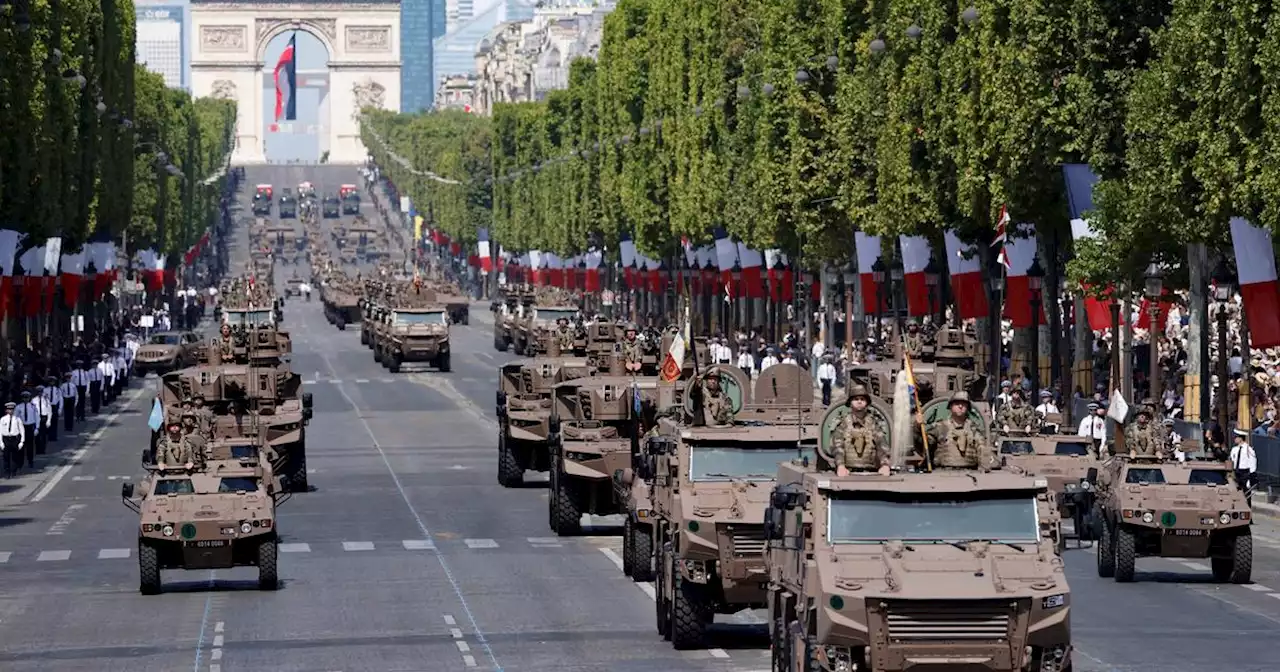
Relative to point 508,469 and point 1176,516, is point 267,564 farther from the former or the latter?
point 508,469

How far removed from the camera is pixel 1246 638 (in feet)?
93.9

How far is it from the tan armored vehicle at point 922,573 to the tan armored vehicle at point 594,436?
15.0 m

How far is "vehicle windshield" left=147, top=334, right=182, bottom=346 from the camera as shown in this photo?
4060 inches

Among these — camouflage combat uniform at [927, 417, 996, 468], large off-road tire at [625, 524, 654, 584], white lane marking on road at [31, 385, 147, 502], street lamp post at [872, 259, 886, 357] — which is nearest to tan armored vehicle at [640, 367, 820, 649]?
camouflage combat uniform at [927, 417, 996, 468]

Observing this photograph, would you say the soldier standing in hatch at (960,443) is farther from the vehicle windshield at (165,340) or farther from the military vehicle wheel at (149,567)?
the vehicle windshield at (165,340)

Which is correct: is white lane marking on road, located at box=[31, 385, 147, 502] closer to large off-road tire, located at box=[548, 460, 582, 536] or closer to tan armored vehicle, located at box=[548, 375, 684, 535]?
tan armored vehicle, located at box=[548, 375, 684, 535]

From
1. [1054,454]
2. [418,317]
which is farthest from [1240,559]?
[418,317]

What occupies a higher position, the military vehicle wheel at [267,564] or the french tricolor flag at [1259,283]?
the french tricolor flag at [1259,283]

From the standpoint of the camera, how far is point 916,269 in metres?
70.4

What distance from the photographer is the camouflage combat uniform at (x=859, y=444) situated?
23125 millimetres

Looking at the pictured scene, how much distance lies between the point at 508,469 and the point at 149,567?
18.6 m

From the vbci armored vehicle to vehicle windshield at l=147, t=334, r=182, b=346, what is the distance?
81.6 metres

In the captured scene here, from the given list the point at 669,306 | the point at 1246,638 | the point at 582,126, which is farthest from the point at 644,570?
the point at 582,126

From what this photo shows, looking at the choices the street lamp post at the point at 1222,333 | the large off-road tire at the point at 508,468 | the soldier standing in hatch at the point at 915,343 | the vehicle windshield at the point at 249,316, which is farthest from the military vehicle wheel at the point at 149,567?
the vehicle windshield at the point at 249,316
